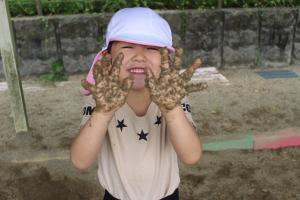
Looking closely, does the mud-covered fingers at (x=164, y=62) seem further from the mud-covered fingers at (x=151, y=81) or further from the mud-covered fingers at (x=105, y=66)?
the mud-covered fingers at (x=105, y=66)

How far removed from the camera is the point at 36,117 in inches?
177

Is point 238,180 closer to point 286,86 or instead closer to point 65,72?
point 286,86

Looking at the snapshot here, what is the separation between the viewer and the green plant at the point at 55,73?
5516 millimetres

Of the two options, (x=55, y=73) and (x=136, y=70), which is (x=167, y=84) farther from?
(x=55, y=73)

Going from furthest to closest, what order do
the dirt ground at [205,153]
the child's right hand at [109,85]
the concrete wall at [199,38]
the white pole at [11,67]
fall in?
the concrete wall at [199,38] < the white pole at [11,67] < the dirt ground at [205,153] < the child's right hand at [109,85]

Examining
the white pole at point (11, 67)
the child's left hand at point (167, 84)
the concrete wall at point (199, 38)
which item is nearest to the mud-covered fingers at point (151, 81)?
the child's left hand at point (167, 84)

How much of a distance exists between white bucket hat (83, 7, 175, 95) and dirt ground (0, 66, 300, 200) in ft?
6.18

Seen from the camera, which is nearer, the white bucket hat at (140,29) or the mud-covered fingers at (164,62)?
the mud-covered fingers at (164,62)

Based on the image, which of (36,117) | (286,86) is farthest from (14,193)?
(286,86)

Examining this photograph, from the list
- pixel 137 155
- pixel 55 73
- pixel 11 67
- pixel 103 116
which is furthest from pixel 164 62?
pixel 55 73

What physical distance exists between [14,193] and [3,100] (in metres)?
1.95

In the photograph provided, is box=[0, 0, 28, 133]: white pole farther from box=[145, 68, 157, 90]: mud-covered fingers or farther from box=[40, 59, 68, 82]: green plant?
box=[145, 68, 157, 90]: mud-covered fingers

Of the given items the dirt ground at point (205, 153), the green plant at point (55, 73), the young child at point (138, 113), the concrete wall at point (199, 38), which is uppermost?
the young child at point (138, 113)

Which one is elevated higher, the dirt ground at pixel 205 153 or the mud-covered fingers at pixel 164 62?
the mud-covered fingers at pixel 164 62
